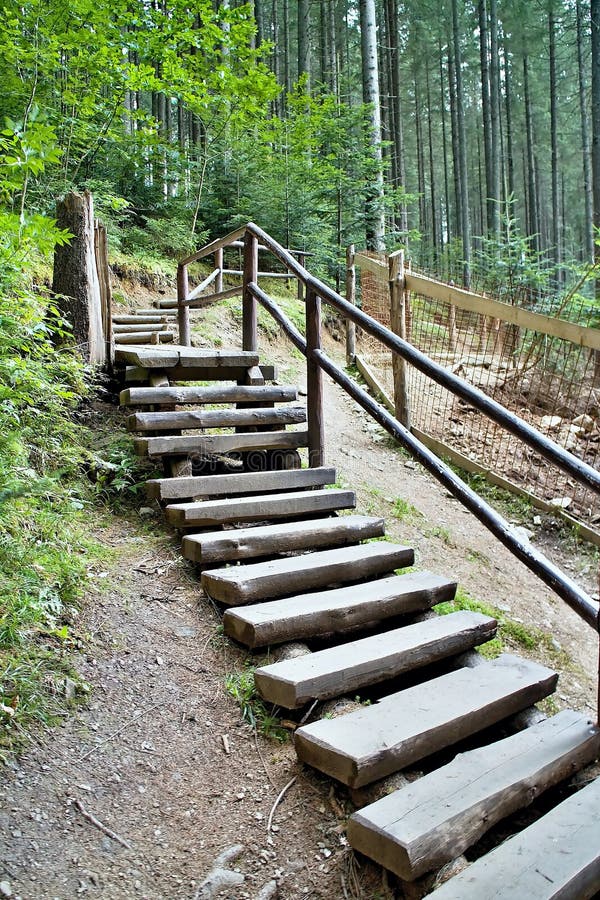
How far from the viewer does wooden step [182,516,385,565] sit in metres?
3.28

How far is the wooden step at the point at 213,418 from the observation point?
13.5ft

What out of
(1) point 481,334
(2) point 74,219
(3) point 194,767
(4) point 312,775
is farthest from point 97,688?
(1) point 481,334

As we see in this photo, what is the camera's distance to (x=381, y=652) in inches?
104

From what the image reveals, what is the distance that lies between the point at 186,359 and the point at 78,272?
1.26 m

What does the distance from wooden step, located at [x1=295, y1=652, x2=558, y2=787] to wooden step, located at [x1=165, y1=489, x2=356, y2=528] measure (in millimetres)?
1433

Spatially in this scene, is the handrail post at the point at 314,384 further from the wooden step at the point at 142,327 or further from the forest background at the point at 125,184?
the wooden step at the point at 142,327

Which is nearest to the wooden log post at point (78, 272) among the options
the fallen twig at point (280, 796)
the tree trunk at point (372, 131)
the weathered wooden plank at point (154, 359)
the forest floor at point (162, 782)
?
the weathered wooden plank at point (154, 359)

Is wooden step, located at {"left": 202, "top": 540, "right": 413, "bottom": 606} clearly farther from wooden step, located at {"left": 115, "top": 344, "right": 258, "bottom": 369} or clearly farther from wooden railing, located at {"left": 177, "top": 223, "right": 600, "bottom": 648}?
wooden step, located at {"left": 115, "top": 344, "right": 258, "bottom": 369}

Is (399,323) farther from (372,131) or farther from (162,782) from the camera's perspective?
(372,131)

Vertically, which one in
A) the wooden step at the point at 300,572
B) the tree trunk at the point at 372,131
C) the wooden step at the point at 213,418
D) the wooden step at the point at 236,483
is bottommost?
the wooden step at the point at 300,572

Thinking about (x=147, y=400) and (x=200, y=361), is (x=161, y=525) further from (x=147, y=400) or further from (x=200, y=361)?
(x=200, y=361)

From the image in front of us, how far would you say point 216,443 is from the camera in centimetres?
412

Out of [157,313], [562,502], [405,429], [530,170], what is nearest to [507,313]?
[562,502]

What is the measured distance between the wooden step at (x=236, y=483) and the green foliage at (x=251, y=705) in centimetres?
131
